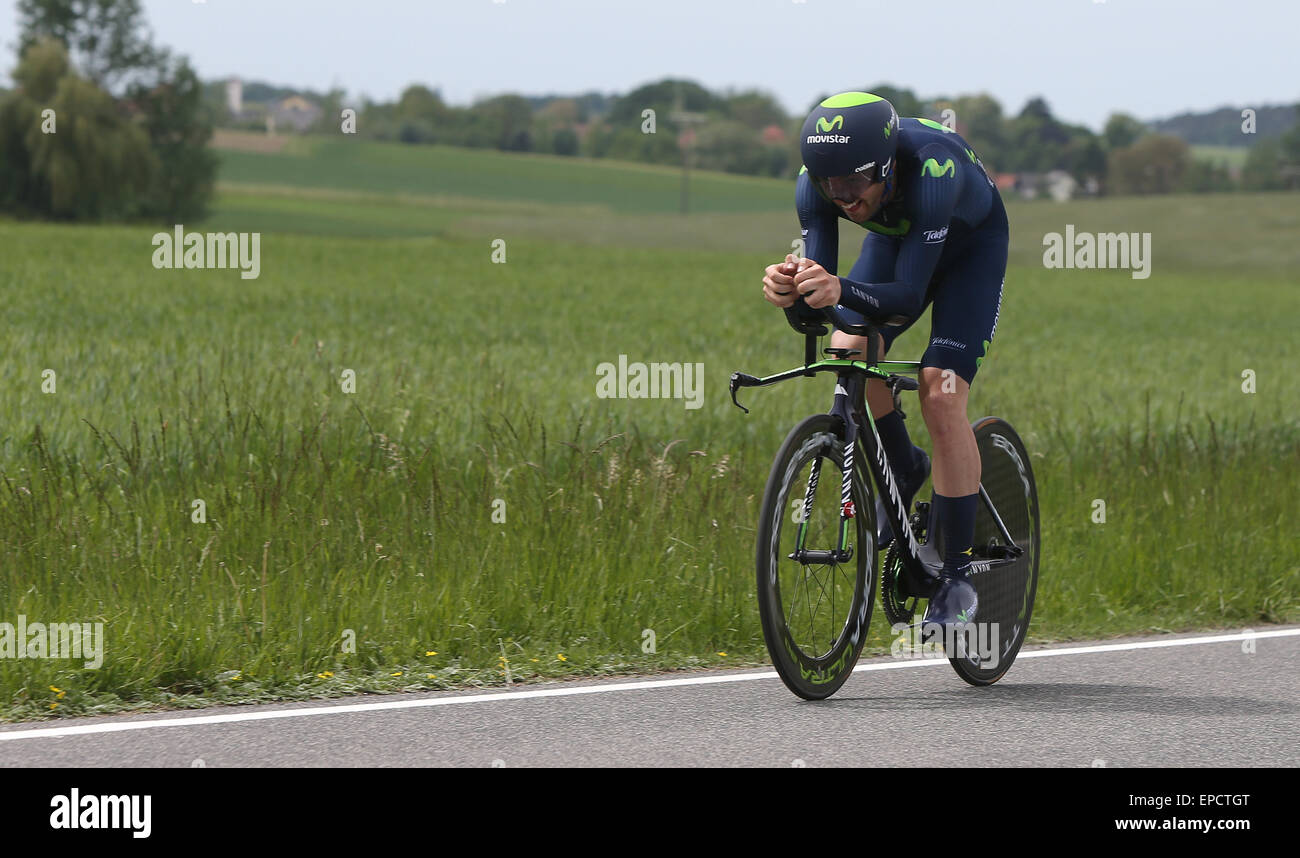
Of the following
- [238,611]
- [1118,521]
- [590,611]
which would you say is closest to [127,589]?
[238,611]

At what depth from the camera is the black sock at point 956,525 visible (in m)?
6.43

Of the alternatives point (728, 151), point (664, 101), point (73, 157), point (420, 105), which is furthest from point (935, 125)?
point (420, 105)

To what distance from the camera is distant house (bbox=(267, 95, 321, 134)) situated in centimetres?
14300

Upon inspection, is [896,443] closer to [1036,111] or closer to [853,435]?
[853,435]

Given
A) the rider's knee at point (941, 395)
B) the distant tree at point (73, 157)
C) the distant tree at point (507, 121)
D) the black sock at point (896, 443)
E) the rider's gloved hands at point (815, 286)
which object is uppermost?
the distant tree at point (507, 121)

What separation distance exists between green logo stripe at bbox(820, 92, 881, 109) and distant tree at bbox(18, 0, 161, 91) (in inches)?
3956

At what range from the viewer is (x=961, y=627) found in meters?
6.34

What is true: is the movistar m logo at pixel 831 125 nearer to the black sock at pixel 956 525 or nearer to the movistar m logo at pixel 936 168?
the movistar m logo at pixel 936 168

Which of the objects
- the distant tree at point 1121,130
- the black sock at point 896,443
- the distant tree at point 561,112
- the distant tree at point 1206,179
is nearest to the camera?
the black sock at point 896,443

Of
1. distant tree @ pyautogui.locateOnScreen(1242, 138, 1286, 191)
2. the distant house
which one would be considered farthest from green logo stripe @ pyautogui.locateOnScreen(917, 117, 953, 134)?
the distant house

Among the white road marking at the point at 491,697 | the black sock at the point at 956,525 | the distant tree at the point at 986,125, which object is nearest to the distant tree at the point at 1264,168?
the distant tree at the point at 986,125

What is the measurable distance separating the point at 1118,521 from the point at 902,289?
4559mm

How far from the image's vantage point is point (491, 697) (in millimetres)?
6301

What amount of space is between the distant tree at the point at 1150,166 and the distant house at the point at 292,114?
7013cm
